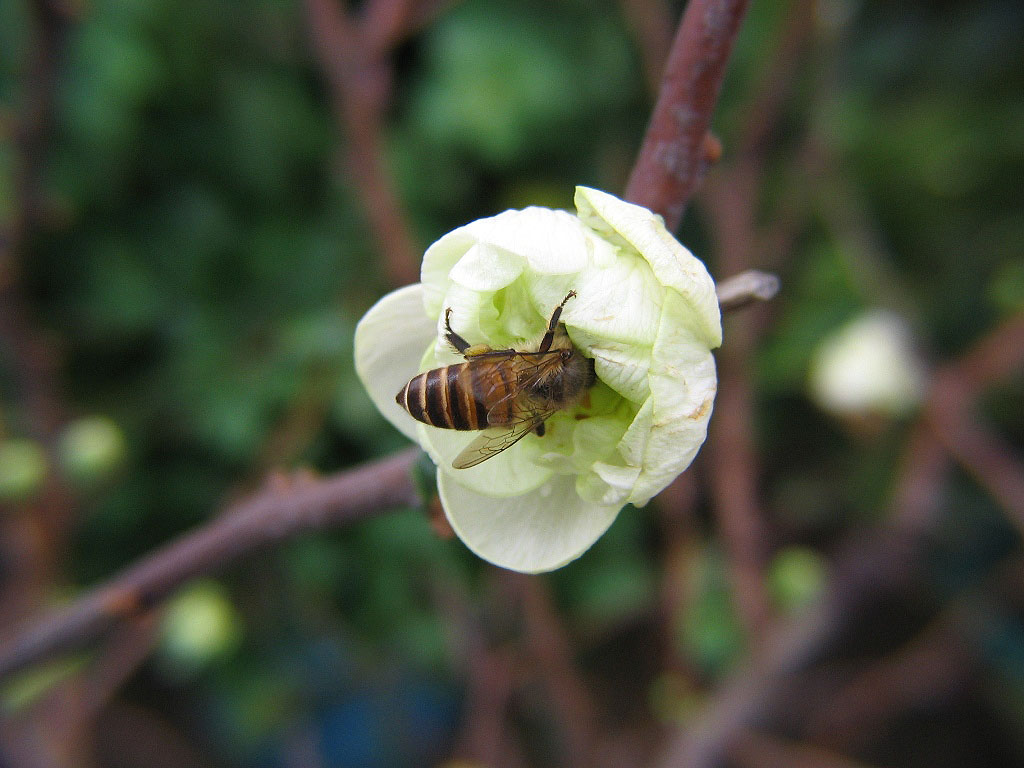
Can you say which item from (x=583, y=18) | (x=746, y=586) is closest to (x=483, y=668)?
(x=746, y=586)

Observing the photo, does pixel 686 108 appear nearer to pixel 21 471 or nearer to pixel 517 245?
pixel 517 245

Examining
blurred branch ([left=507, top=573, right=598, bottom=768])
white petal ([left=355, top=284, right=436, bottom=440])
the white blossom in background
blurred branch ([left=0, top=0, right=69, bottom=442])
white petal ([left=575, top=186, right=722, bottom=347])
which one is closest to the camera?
white petal ([left=575, top=186, right=722, bottom=347])

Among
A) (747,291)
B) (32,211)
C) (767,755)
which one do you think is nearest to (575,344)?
(747,291)

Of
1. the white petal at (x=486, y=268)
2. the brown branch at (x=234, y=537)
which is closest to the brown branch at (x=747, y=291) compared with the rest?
the white petal at (x=486, y=268)

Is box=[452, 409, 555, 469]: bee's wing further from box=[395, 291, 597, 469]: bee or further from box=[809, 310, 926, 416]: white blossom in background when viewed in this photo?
box=[809, 310, 926, 416]: white blossom in background

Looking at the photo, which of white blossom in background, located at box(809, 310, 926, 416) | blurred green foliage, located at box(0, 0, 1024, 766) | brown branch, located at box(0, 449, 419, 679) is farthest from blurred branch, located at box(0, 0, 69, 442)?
white blossom in background, located at box(809, 310, 926, 416)

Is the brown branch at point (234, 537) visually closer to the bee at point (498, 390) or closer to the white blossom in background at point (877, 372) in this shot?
the bee at point (498, 390)
